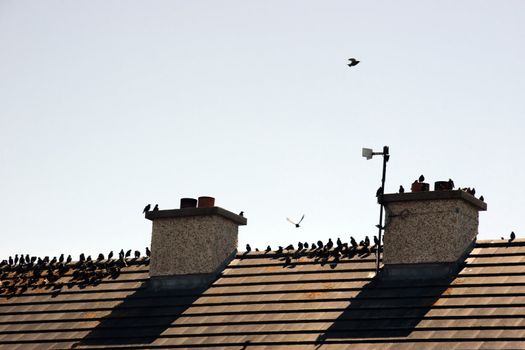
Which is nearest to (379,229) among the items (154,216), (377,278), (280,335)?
(377,278)

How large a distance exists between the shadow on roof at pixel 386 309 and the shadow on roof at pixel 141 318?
356 cm

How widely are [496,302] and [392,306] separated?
1911 mm

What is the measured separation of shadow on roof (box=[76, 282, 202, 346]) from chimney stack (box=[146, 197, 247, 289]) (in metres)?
0.35

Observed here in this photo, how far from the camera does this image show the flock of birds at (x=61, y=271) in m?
27.7

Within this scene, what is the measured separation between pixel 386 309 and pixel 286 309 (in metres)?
1.93

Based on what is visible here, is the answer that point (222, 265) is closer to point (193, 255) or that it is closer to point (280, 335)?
point (193, 255)

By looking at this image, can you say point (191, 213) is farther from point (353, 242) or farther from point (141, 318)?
point (353, 242)

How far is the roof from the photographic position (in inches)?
859

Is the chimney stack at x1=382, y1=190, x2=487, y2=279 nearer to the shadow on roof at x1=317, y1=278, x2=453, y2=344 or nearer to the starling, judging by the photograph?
the shadow on roof at x1=317, y1=278, x2=453, y2=344

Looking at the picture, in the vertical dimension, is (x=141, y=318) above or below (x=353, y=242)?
below

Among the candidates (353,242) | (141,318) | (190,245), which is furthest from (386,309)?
(190,245)

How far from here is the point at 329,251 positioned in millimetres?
25844

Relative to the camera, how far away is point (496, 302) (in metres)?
22.0

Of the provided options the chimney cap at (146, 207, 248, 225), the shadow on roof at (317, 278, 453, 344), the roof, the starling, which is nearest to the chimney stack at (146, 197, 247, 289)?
the chimney cap at (146, 207, 248, 225)
